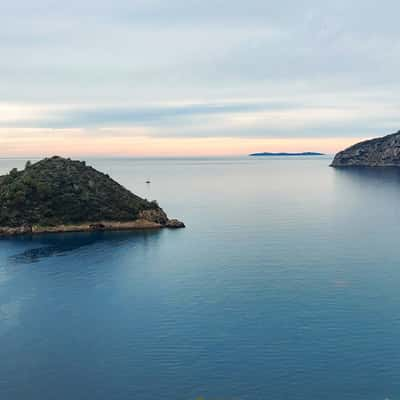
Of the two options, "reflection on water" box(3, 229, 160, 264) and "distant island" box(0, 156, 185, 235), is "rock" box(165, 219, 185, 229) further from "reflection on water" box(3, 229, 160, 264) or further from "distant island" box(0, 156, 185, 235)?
"reflection on water" box(3, 229, 160, 264)

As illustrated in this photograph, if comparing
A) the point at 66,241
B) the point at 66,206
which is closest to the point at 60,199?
the point at 66,206

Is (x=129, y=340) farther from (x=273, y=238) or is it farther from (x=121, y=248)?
(x=273, y=238)

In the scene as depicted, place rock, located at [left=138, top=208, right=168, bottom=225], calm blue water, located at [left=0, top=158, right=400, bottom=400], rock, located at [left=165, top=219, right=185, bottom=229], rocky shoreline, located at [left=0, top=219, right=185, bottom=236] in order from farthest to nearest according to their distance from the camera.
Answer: rock, located at [left=138, top=208, right=168, bottom=225] < rock, located at [left=165, top=219, right=185, bottom=229] < rocky shoreline, located at [left=0, top=219, right=185, bottom=236] < calm blue water, located at [left=0, top=158, right=400, bottom=400]

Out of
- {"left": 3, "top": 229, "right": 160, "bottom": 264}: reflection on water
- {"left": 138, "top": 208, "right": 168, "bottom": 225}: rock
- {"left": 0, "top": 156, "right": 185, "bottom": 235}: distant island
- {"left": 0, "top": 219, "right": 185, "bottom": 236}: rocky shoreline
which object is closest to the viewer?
{"left": 3, "top": 229, "right": 160, "bottom": 264}: reflection on water

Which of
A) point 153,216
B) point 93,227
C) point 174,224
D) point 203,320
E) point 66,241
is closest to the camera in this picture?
point 203,320

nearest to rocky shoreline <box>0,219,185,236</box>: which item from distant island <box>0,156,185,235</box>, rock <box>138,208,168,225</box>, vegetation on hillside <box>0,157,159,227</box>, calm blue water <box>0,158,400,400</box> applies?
distant island <box>0,156,185,235</box>

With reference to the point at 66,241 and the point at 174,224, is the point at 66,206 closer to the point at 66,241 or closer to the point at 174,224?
the point at 66,241

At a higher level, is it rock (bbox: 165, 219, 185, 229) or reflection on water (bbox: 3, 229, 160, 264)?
rock (bbox: 165, 219, 185, 229)
